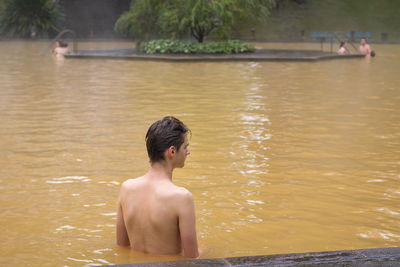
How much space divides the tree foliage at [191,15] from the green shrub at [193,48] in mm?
515

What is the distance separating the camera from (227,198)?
6.48 m

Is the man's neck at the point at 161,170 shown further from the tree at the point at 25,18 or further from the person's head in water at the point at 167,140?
the tree at the point at 25,18

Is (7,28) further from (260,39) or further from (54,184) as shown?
(54,184)

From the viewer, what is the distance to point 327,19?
56375 millimetres

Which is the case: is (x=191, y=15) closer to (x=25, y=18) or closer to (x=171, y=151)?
(x=25, y=18)

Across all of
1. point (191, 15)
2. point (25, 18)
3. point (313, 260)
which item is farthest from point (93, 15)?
point (313, 260)

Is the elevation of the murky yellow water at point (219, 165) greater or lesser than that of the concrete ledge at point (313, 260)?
lesser

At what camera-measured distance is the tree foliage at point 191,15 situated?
2922cm

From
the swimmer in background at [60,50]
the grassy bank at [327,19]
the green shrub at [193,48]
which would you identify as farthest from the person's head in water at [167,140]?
the grassy bank at [327,19]

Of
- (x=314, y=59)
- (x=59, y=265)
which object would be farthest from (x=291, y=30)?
(x=59, y=265)

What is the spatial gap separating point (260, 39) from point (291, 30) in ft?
20.5

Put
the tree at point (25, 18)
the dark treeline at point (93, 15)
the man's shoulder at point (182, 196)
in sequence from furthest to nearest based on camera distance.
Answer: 1. the dark treeline at point (93, 15)
2. the tree at point (25, 18)
3. the man's shoulder at point (182, 196)

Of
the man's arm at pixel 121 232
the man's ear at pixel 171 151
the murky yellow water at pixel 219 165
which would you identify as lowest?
the murky yellow water at pixel 219 165

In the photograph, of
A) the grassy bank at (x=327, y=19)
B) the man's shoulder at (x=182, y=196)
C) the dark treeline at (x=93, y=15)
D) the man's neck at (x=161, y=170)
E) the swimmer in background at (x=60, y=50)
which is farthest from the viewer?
the grassy bank at (x=327, y=19)
